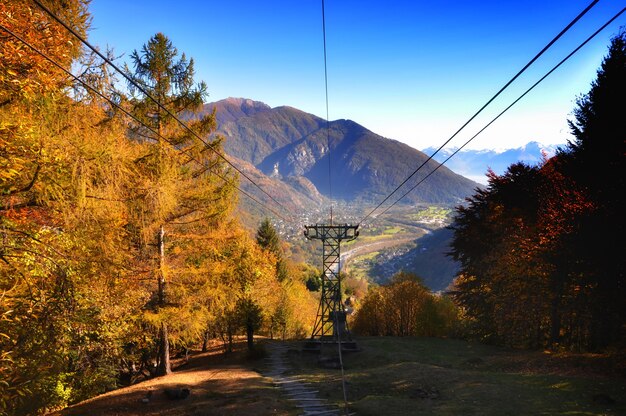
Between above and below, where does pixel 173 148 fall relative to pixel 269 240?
above

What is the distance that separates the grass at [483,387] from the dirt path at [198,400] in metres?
2.34

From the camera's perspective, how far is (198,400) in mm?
13164

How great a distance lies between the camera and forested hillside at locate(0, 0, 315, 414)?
6066 mm

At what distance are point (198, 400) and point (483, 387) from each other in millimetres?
10203

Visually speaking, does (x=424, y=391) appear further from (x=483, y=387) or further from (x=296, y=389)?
(x=296, y=389)

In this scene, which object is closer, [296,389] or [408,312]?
[296,389]

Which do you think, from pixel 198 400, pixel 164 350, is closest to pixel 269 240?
pixel 164 350

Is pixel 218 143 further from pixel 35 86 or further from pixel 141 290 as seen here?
pixel 35 86

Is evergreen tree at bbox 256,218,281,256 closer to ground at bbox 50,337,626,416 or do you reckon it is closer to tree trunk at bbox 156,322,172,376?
ground at bbox 50,337,626,416

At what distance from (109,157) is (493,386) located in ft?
44.3

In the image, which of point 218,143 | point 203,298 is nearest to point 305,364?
point 203,298

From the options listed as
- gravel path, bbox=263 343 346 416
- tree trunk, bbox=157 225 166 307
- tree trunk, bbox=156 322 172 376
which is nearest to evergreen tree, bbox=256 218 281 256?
gravel path, bbox=263 343 346 416

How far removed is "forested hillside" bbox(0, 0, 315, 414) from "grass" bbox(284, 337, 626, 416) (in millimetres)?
7184

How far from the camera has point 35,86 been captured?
6680 mm
